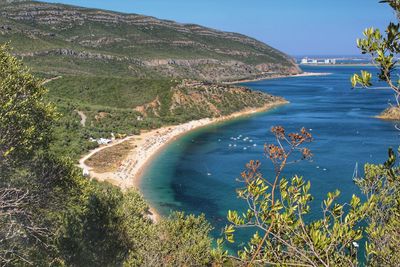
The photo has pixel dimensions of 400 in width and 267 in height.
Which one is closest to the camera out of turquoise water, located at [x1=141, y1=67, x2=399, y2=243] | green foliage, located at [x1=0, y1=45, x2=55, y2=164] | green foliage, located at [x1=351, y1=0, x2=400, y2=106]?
green foliage, located at [x1=351, y1=0, x2=400, y2=106]

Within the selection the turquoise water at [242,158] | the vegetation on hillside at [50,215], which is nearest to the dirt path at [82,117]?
the turquoise water at [242,158]

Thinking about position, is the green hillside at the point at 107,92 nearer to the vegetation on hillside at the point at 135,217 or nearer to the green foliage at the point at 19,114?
the vegetation on hillside at the point at 135,217

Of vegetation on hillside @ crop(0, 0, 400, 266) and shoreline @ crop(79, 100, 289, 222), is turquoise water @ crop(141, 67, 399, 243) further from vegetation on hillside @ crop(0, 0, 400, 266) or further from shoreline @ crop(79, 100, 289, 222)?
vegetation on hillside @ crop(0, 0, 400, 266)

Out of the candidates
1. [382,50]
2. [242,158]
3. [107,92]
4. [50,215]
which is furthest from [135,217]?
[107,92]

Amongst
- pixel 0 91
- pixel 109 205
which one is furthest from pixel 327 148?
pixel 0 91

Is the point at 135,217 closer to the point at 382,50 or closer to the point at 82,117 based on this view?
the point at 382,50

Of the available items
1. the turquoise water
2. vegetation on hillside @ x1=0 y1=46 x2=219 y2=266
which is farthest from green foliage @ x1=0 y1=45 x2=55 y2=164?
the turquoise water

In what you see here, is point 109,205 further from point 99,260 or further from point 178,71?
point 178,71
